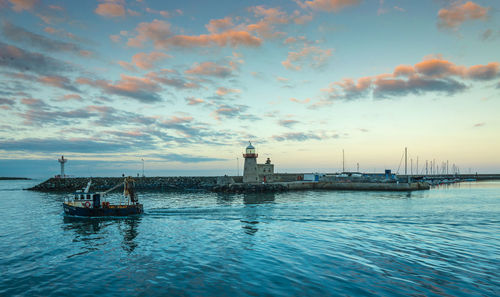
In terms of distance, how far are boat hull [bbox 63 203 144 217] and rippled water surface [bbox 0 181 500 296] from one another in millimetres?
2996

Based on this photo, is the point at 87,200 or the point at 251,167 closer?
the point at 87,200

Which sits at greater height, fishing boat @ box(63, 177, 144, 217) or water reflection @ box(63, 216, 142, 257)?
fishing boat @ box(63, 177, 144, 217)

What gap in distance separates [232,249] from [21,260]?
13511 mm

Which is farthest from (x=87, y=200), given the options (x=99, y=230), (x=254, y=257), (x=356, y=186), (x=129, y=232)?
(x=356, y=186)

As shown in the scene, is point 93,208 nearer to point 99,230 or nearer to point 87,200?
point 87,200

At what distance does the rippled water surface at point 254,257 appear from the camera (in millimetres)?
13242

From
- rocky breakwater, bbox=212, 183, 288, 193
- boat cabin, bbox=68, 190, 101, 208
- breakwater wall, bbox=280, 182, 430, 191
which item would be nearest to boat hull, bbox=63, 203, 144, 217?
boat cabin, bbox=68, 190, 101, 208

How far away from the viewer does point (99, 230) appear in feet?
90.4

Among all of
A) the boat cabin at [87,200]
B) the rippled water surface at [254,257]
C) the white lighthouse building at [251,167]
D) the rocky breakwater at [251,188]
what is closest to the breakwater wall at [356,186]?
the rocky breakwater at [251,188]

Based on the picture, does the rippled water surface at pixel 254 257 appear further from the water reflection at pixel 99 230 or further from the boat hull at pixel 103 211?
the boat hull at pixel 103 211

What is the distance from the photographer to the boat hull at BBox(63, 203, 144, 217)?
34.0 m

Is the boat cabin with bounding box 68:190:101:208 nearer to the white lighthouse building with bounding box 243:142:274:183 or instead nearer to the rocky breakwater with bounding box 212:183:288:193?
the rocky breakwater with bounding box 212:183:288:193

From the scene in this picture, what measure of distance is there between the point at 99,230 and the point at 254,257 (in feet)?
59.8

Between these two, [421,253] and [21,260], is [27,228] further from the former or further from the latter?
[421,253]
